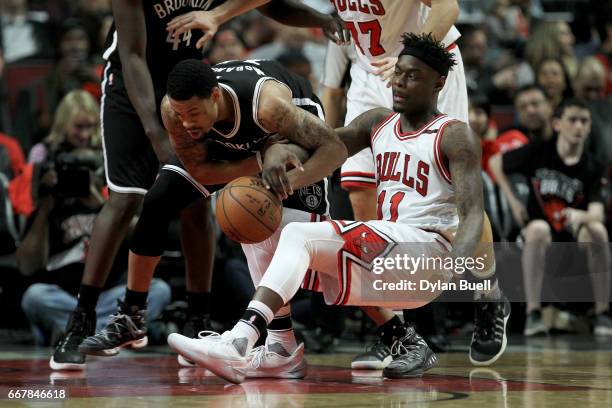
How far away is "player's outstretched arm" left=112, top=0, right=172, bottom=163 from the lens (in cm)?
534

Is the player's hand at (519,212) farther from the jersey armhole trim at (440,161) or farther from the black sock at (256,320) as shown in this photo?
the black sock at (256,320)

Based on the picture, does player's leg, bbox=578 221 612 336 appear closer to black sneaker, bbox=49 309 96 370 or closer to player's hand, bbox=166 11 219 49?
player's hand, bbox=166 11 219 49

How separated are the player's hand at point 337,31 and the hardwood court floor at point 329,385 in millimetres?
1790

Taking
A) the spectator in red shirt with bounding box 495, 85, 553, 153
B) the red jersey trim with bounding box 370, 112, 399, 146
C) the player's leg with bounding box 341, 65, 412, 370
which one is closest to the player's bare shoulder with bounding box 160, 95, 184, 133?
the red jersey trim with bounding box 370, 112, 399, 146

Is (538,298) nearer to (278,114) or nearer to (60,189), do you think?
(60,189)

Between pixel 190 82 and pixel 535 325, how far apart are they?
4.57m

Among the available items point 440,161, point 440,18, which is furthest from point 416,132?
point 440,18

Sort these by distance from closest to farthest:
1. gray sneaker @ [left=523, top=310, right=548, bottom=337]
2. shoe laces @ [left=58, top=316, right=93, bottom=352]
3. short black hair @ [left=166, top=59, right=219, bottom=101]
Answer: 1. short black hair @ [left=166, top=59, right=219, bottom=101]
2. shoe laces @ [left=58, top=316, right=93, bottom=352]
3. gray sneaker @ [left=523, top=310, right=548, bottom=337]

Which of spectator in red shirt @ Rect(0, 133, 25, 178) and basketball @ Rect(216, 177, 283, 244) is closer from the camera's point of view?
basketball @ Rect(216, 177, 283, 244)

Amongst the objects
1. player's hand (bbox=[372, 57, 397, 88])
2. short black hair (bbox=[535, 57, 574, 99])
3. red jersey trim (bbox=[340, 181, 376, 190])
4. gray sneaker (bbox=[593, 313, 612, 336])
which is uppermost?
short black hair (bbox=[535, 57, 574, 99])

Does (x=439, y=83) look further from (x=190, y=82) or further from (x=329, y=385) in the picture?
(x=329, y=385)

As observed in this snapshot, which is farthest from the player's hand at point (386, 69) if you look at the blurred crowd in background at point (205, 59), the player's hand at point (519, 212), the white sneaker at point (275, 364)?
the player's hand at point (519, 212)

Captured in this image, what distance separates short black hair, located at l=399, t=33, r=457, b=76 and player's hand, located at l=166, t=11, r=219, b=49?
1.02 m

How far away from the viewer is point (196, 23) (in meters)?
5.51
